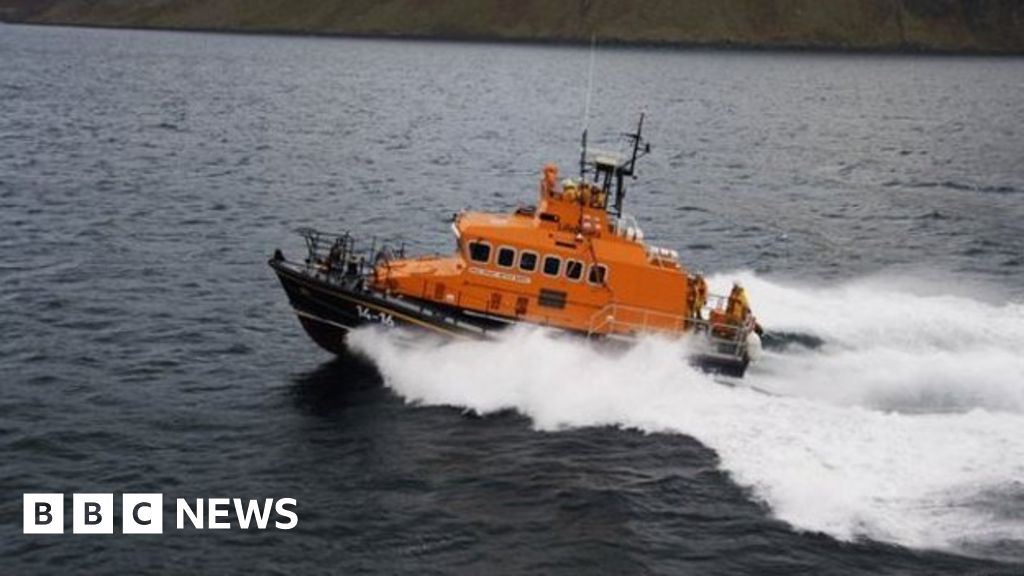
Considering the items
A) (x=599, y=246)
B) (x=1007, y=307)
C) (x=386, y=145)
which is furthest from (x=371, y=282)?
(x=386, y=145)

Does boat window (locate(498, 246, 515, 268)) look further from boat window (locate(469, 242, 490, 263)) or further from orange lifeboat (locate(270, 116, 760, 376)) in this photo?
boat window (locate(469, 242, 490, 263))

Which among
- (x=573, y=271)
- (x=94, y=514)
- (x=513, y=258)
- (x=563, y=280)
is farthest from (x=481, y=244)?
(x=94, y=514)

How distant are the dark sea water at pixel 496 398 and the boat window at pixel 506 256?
2.18m

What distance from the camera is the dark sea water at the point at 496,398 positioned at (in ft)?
73.2

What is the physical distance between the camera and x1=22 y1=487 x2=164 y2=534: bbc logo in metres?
22.2

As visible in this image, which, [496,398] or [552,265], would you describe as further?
[552,265]

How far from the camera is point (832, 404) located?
29.7 m

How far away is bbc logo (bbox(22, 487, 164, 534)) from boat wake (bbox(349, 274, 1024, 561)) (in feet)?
28.3

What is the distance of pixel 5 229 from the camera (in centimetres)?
4706

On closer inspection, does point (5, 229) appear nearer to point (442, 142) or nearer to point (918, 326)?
point (918, 326)

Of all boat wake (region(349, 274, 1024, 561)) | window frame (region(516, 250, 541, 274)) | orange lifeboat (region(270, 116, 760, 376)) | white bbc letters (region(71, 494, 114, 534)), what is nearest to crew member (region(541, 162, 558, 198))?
orange lifeboat (region(270, 116, 760, 376))

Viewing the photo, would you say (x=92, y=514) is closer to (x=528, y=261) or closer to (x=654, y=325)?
(x=528, y=261)

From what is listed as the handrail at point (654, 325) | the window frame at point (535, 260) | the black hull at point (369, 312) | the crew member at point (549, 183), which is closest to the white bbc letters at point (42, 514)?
the black hull at point (369, 312)

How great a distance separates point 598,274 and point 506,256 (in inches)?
105
